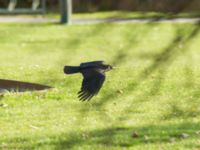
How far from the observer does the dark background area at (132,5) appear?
18.5 meters

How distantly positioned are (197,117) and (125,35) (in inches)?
272

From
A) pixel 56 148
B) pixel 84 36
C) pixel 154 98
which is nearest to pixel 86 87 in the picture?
pixel 56 148

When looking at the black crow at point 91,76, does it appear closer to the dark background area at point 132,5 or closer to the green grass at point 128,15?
the green grass at point 128,15

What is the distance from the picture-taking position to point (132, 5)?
1886cm

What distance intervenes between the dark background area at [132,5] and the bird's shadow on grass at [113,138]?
12194 millimetres

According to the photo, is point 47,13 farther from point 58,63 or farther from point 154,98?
point 154,98

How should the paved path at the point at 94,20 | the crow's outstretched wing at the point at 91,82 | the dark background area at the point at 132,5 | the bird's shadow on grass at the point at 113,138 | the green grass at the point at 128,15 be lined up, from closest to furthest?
1. the bird's shadow on grass at the point at 113,138
2. the crow's outstretched wing at the point at 91,82
3. the paved path at the point at 94,20
4. the green grass at the point at 128,15
5. the dark background area at the point at 132,5

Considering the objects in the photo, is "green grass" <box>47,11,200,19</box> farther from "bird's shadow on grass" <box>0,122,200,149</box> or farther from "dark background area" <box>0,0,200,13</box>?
"bird's shadow on grass" <box>0,122,200,149</box>

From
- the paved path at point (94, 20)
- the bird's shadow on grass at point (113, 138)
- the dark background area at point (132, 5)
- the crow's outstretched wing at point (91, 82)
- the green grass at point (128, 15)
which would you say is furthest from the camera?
the dark background area at point (132, 5)

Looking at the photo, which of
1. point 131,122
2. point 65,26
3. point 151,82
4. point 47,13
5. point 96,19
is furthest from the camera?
point 47,13

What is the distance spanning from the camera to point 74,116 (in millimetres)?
7102

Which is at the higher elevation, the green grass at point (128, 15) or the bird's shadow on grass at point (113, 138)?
the bird's shadow on grass at point (113, 138)

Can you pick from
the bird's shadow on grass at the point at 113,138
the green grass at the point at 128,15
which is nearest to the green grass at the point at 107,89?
the bird's shadow on grass at the point at 113,138

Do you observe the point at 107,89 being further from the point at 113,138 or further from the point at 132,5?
the point at 132,5
